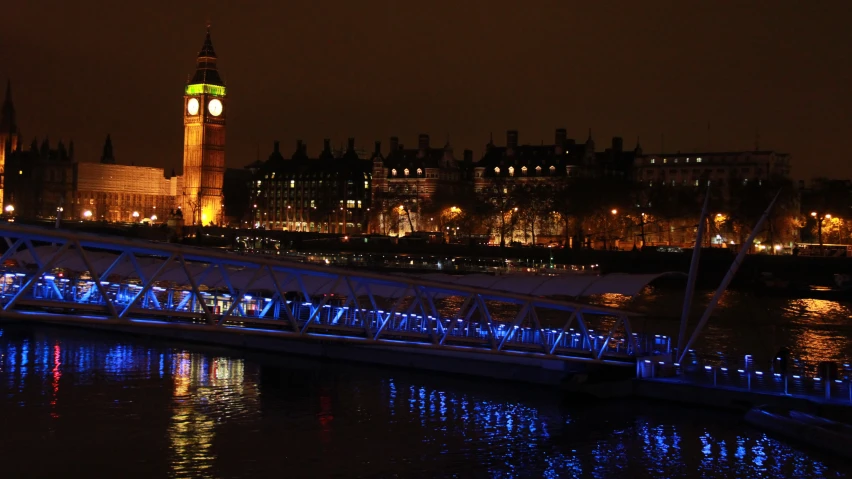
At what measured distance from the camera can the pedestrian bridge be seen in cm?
2366

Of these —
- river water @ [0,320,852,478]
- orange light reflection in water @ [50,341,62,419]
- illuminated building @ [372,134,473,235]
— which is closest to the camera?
river water @ [0,320,852,478]

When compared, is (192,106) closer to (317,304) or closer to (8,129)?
(8,129)

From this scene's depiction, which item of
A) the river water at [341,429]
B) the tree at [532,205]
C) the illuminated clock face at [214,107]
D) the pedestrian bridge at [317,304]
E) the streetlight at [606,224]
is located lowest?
the river water at [341,429]

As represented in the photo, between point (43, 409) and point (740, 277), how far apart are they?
178 ft

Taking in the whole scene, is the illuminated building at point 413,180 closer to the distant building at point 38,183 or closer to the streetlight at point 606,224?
the streetlight at point 606,224

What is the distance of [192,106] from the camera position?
14850 centimetres

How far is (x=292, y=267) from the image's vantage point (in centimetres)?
2628

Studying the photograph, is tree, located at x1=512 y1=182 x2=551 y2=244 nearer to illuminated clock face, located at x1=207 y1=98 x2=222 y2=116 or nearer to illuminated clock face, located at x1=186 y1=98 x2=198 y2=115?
illuminated clock face, located at x1=207 y1=98 x2=222 y2=116

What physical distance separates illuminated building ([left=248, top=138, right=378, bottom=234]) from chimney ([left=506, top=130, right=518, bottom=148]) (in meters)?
19.1

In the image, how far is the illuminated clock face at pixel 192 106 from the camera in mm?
148000

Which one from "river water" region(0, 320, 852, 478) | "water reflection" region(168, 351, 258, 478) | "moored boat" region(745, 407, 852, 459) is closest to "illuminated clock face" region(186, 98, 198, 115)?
"water reflection" region(168, 351, 258, 478)

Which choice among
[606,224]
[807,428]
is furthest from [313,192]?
[807,428]

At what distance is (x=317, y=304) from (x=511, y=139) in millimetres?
91421

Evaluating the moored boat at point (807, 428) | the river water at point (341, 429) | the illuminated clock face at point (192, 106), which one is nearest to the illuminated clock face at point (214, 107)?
the illuminated clock face at point (192, 106)
